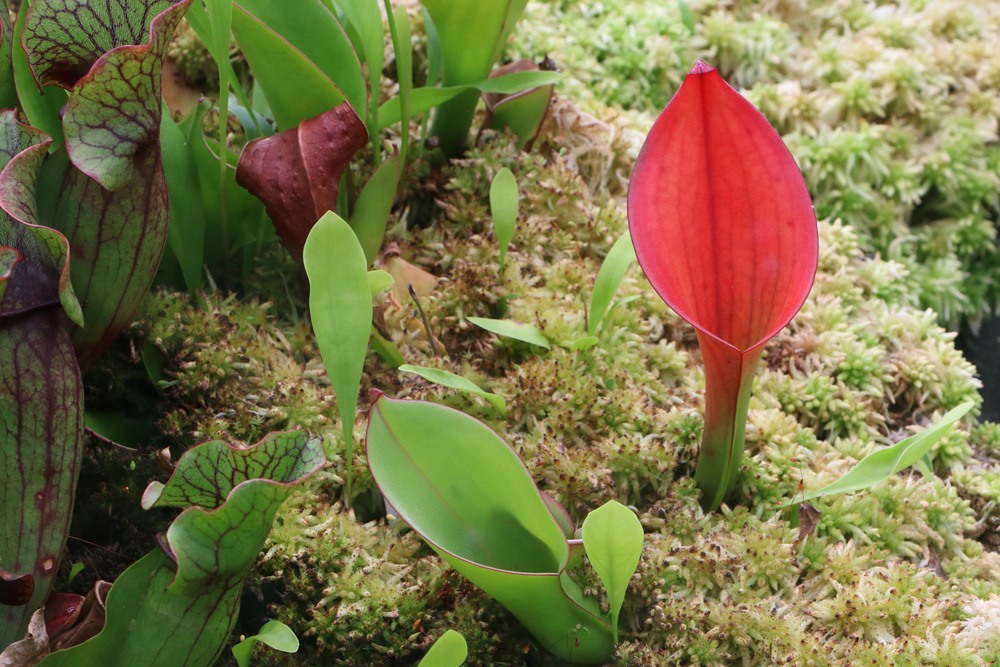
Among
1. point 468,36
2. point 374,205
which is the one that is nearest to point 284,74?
point 374,205

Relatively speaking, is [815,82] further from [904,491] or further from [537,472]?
[537,472]

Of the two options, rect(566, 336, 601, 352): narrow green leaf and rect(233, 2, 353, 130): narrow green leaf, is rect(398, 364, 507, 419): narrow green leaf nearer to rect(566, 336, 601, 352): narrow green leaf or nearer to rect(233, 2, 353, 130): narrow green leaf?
rect(566, 336, 601, 352): narrow green leaf

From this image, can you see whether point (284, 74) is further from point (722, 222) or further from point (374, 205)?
point (722, 222)

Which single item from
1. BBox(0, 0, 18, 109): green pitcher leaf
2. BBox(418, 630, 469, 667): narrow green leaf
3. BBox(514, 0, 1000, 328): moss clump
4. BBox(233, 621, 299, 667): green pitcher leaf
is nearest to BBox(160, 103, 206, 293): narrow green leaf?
BBox(0, 0, 18, 109): green pitcher leaf

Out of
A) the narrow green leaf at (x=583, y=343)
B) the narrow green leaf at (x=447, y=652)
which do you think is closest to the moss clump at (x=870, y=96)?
the narrow green leaf at (x=583, y=343)

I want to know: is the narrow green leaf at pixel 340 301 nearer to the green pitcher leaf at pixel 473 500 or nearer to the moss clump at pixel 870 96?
the green pitcher leaf at pixel 473 500

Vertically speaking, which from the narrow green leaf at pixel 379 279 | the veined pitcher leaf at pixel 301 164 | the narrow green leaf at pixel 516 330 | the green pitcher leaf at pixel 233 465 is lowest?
the narrow green leaf at pixel 516 330
